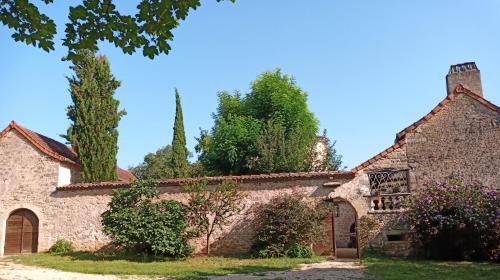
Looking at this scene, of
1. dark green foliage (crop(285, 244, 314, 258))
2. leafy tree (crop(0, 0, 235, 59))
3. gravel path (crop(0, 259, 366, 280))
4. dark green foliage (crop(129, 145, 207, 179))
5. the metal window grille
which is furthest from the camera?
dark green foliage (crop(129, 145, 207, 179))

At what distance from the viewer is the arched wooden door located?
674 inches

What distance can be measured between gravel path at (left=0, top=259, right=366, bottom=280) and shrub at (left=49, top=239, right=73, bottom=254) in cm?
403

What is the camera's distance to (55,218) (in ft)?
55.4

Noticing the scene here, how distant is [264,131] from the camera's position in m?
24.8

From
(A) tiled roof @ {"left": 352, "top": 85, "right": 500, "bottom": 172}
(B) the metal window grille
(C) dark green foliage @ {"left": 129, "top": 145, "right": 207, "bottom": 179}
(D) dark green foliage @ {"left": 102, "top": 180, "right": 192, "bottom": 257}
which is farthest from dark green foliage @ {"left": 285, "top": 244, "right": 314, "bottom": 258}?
(C) dark green foliage @ {"left": 129, "top": 145, "right": 207, "bottom": 179}

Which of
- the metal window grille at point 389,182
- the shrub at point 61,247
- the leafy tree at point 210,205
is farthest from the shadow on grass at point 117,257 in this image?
the metal window grille at point 389,182

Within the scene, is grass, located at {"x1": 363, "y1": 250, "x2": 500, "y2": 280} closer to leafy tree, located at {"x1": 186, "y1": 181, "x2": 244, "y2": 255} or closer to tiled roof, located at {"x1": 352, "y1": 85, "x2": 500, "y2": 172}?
tiled roof, located at {"x1": 352, "y1": 85, "x2": 500, "y2": 172}

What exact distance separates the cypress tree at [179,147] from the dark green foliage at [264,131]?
2089 millimetres

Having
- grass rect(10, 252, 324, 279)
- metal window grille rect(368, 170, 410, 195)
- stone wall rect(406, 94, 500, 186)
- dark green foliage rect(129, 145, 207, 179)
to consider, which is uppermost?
dark green foliage rect(129, 145, 207, 179)

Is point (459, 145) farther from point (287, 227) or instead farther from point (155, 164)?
point (155, 164)

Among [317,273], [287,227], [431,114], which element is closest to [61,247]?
[287,227]

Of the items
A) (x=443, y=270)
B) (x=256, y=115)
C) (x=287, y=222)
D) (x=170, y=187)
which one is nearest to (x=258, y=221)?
(x=287, y=222)

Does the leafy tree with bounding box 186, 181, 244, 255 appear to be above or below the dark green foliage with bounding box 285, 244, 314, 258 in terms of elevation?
above

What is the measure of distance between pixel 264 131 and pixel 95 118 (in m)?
9.22
